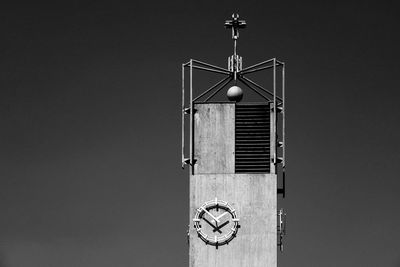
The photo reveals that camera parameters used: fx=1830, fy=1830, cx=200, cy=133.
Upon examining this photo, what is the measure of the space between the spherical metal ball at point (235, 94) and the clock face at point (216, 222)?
4880 millimetres

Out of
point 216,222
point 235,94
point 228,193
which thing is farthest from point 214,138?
point 216,222

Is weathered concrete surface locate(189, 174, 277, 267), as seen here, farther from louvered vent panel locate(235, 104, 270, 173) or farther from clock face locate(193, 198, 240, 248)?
louvered vent panel locate(235, 104, 270, 173)

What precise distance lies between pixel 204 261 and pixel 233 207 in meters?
2.81

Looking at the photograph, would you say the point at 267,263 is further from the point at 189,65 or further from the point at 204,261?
the point at 189,65

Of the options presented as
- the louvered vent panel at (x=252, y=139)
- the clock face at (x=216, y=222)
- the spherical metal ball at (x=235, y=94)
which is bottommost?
the clock face at (x=216, y=222)

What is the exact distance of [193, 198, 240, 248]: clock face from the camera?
8375 centimetres

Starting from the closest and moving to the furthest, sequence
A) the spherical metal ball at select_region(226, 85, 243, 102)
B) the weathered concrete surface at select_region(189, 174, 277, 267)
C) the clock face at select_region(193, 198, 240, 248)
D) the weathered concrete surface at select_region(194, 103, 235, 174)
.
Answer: the weathered concrete surface at select_region(189, 174, 277, 267)
the clock face at select_region(193, 198, 240, 248)
the weathered concrete surface at select_region(194, 103, 235, 174)
the spherical metal ball at select_region(226, 85, 243, 102)

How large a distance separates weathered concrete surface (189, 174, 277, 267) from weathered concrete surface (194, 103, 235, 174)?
50 cm

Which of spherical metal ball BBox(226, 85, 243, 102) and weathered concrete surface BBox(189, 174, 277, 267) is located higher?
spherical metal ball BBox(226, 85, 243, 102)

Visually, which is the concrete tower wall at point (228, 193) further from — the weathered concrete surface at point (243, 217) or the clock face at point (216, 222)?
the clock face at point (216, 222)

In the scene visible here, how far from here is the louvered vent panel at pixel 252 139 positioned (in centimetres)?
8444

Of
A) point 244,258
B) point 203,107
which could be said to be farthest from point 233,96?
point 244,258

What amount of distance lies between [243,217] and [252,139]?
3698 mm

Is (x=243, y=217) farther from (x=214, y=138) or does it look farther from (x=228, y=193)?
(x=214, y=138)
